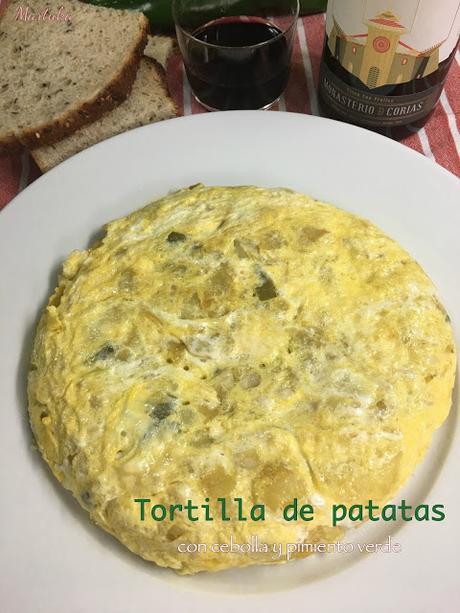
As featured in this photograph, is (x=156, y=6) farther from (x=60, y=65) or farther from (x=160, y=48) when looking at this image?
(x=60, y=65)

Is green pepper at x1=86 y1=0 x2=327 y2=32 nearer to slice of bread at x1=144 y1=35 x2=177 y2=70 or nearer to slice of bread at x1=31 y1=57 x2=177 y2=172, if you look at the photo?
slice of bread at x1=144 y1=35 x2=177 y2=70

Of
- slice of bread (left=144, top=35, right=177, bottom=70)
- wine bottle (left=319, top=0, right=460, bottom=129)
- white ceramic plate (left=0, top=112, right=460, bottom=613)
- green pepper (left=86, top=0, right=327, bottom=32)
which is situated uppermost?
wine bottle (left=319, top=0, right=460, bottom=129)

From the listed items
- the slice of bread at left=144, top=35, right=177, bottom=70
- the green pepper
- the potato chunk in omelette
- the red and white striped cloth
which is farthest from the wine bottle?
the slice of bread at left=144, top=35, right=177, bottom=70

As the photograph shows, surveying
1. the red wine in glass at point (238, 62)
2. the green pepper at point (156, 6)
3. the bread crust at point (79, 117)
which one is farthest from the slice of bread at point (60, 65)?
the red wine in glass at point (238, 62)

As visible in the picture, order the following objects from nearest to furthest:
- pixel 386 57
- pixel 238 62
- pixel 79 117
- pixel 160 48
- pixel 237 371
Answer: pixel 237 371, pixel 386 57, pixel 238 62, pixel 79 117, pixel 160 48

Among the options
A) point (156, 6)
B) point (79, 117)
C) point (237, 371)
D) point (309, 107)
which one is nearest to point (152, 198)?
point (79, 117)
